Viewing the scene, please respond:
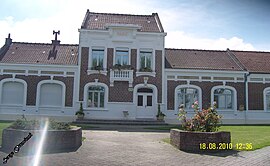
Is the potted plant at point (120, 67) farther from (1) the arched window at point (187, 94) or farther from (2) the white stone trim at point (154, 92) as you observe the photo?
(1) the arched window at point (187, 94)

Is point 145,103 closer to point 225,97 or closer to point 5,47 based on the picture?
point 225,97

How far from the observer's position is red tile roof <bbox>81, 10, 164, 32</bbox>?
2356 centimetres

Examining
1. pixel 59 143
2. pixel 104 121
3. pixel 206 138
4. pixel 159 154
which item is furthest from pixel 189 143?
pixel 104 121

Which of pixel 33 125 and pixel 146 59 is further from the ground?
pixel 146 59

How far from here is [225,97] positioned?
23719 millimetres

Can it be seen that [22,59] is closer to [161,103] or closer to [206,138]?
[161,103]

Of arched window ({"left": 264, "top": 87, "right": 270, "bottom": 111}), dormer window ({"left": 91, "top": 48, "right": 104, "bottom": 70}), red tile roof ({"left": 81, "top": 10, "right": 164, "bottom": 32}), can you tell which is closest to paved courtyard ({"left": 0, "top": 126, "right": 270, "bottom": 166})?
dormer window ({"left": 91, "top": 48, "right": 104, "bottom": 70})

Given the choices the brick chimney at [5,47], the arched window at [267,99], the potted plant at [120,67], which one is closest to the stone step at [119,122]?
the potted plant at [120,67]

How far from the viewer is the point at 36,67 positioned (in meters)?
22.1

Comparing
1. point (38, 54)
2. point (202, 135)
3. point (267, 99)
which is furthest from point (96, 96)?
point (267, 99)

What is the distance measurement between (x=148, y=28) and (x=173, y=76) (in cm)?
472

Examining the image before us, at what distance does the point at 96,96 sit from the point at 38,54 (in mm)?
6429

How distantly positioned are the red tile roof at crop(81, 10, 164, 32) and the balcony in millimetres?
3870

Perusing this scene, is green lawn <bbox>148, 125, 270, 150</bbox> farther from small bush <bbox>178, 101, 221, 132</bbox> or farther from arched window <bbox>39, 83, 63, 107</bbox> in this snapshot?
arched window <bbox>39, 83, 63, 107</bbox>
